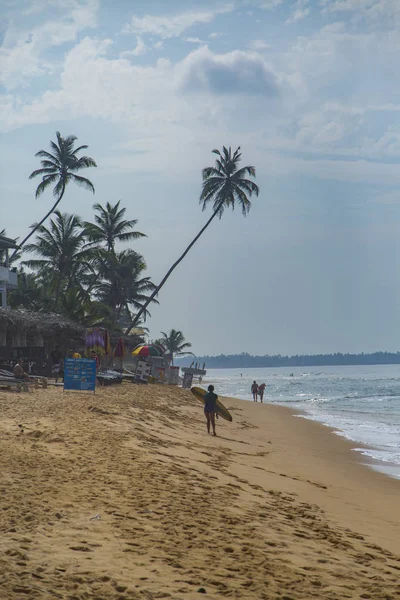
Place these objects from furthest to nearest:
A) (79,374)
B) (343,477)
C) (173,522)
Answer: (79,374), (343,477), (173,522)

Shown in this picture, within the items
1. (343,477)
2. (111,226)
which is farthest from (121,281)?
(343,477)

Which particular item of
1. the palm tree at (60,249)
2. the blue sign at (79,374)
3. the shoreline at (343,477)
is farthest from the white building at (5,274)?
the shoreline at (343,477)

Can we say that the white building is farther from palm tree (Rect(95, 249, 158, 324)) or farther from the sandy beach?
the sandy beach

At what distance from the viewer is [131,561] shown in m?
4.92

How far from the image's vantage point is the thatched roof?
98.6 ft

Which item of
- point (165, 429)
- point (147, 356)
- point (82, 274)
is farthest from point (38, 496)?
point (82, 274)

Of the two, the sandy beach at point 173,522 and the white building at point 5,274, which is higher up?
the white building at point 5,274

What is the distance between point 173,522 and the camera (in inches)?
242

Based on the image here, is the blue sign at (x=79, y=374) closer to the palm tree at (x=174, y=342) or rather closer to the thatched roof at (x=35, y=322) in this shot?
the thatched roof at (x=35, y=322)

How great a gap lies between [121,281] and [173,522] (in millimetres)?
42016

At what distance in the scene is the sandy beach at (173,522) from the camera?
15.2 ft

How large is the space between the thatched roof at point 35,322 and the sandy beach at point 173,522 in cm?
1786

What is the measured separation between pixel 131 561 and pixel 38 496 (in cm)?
189

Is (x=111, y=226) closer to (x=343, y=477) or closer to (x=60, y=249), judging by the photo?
(x=60, y=249)
